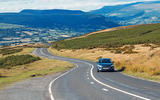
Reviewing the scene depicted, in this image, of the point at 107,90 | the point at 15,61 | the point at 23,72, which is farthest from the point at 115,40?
the point at 107,90

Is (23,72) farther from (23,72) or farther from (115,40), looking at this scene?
(115,40)

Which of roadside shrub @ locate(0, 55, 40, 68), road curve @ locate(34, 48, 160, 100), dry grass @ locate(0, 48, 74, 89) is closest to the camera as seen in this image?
road curve @ locate(34, 48, 160, 100)

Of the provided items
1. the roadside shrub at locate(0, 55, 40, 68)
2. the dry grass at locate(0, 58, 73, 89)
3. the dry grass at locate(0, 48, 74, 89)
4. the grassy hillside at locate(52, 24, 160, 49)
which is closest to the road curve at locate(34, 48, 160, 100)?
the dry grass at locate(0, 48, 74, 89)

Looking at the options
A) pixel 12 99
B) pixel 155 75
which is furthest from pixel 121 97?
pixel 155 75

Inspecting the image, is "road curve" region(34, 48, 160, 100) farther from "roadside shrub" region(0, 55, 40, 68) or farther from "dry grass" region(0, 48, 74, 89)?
"roadside shrub" region(0, 55, 40, 68)

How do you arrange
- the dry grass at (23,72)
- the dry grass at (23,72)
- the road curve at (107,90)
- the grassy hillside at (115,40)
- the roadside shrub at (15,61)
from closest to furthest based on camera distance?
the road curve at (107,90) → the dry grass at (23,72) → the dry grass at (23,72) → the roadside shrub at (15,61) → the grassy hillside at (115,40)

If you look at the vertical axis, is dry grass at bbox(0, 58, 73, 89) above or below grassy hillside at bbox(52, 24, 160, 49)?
above

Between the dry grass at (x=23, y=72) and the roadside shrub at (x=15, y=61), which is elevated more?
the dry grass at (x=23, y=72)

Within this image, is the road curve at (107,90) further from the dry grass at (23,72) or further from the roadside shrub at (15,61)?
the roadside shrub at (15,61)

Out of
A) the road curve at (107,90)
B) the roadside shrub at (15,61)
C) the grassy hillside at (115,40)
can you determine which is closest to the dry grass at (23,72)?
the road curve at (107,90)

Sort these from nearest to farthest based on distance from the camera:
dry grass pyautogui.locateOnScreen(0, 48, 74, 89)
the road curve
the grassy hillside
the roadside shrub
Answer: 1. the road curve
2. dry grass pyautogui.locateOnScreen(0, 48, 74, 89)
3. the roadside shrub
4. the grassy hillside

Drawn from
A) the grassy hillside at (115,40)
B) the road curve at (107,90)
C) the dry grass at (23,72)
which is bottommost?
the grassy hillside at (115,40)

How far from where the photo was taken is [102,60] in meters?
36.4

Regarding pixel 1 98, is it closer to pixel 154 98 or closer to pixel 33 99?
pixel 33 99
